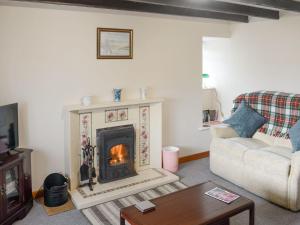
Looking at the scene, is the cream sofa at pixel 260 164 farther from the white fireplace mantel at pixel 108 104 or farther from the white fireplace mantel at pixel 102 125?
the white fireplace mantel at pixel 108 104

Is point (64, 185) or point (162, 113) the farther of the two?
point (162, 113)

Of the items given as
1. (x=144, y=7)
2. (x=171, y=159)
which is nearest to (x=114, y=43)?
(x=144, y=7)

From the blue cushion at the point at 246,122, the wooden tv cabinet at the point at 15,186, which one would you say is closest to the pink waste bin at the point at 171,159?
the blue cushion at the point at 246,122

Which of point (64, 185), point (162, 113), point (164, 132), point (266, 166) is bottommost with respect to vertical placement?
point (64, 185)

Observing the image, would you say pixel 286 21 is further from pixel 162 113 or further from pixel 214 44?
pixel 162 113

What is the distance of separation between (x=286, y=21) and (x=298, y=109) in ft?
4.28

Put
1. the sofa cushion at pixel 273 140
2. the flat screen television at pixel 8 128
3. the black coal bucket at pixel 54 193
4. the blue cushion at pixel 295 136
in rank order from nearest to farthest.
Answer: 1. the flat screen television at pixel 8 128
2. the black coal bucket at pixel 54 193
3. the blue cushion at pixel 295 136
4. the sofa cushion at pixel 273 140

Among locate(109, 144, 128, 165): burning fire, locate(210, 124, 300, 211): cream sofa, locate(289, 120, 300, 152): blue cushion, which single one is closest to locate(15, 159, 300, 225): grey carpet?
locate(210, 124, 300, 211): cream sofa

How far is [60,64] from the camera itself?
3.56 m

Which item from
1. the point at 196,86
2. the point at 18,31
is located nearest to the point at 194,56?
the point at 196,86

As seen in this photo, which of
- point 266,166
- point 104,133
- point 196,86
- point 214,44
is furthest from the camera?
point 214,44

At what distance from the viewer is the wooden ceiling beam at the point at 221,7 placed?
3256 mm

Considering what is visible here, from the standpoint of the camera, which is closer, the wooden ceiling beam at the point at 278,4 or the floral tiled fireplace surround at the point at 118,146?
the wooden ceiling beam at the point at 278,4

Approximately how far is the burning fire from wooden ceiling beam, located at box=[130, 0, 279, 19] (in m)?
1.84
